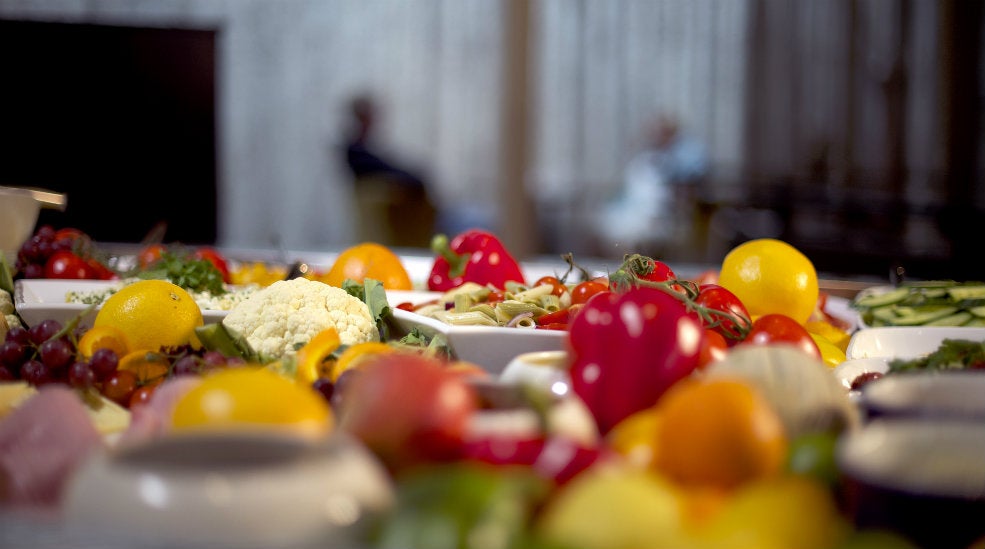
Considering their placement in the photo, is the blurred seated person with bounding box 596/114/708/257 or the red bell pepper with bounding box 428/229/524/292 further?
the blurred seated person with bounding box 596/114/708/257

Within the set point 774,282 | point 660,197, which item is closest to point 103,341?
point 774,282

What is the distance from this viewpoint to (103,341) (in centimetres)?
112

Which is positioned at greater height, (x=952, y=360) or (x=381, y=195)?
(x=952, y=360)

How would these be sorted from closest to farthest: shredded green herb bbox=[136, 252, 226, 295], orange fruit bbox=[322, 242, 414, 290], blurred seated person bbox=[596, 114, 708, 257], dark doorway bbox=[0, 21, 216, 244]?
shredded green herb bbox=[136, 252, 226, 295] < orange fruit bbox=[322, 242, 414, 290] < dark doorway bbox=[0, 21, 216, 244] < blurred seated person bbox=[596, 114, 708, 257]

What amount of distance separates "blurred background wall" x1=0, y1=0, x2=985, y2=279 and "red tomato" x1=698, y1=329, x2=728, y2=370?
190 inches

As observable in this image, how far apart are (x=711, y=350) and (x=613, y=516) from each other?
43cm

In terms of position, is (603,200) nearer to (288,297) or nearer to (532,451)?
(288,297)

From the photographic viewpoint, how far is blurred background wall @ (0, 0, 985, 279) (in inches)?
257

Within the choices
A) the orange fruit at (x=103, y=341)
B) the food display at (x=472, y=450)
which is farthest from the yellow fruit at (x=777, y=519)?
the orange fruit at (x=103, y=341)

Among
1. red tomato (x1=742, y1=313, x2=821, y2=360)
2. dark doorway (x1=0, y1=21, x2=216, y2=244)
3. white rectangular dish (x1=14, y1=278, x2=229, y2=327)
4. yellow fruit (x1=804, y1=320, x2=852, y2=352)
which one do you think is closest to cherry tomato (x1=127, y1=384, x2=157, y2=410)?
white rectangular dish (x1=14, y1=278, x2=229, y2=327)

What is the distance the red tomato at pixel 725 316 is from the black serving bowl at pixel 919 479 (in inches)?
18.0

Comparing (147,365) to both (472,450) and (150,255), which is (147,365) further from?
(150,255)

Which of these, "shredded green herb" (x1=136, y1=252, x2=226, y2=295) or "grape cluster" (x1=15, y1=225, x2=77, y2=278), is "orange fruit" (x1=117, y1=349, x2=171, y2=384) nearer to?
"shredded green herb" (x1=136, y1=252, x2=226, y2=295)

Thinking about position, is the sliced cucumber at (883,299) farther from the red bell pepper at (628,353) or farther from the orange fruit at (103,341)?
the orange fruit at (103,341)
